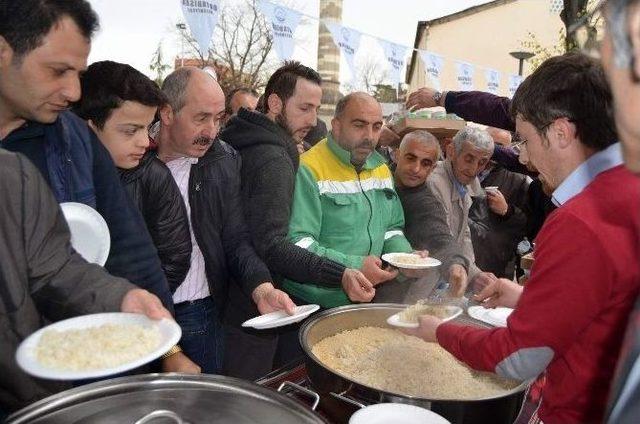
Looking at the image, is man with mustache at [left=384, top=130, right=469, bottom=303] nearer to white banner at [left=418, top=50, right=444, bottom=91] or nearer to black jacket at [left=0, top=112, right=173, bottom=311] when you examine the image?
black jacket at [left=0, top=112, right=173, bottom=311]

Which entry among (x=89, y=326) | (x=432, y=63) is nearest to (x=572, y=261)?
(x=89, y=326)

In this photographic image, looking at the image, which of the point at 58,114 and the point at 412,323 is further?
the point at 412,323

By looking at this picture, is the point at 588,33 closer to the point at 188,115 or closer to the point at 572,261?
the point at 572,261

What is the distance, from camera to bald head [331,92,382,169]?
252 cm

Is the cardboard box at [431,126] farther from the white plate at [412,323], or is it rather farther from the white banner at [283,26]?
the white plate at [412,323]

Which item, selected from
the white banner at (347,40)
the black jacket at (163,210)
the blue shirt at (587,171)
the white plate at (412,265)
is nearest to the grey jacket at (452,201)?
the white plate at (412,265)

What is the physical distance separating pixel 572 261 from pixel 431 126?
3.42 metres

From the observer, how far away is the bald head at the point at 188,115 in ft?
7.26

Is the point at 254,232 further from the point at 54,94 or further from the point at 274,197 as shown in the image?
the point at 54,94

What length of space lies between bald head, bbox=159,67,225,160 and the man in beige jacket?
1.60 meters

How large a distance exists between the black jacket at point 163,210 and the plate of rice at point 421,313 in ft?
3.04

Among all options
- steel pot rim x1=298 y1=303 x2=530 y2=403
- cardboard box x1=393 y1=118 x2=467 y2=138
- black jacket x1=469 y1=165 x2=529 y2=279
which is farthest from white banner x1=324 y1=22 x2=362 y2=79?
steel pot rim x1=298 y1=303 x2=530 y2=403

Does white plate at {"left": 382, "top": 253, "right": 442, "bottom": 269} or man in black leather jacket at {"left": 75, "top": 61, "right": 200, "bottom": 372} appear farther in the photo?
white plate at {"left": 382, "top": 253, "right": 442, "bottom": 269}

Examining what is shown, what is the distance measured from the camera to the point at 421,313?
1.78 meters
